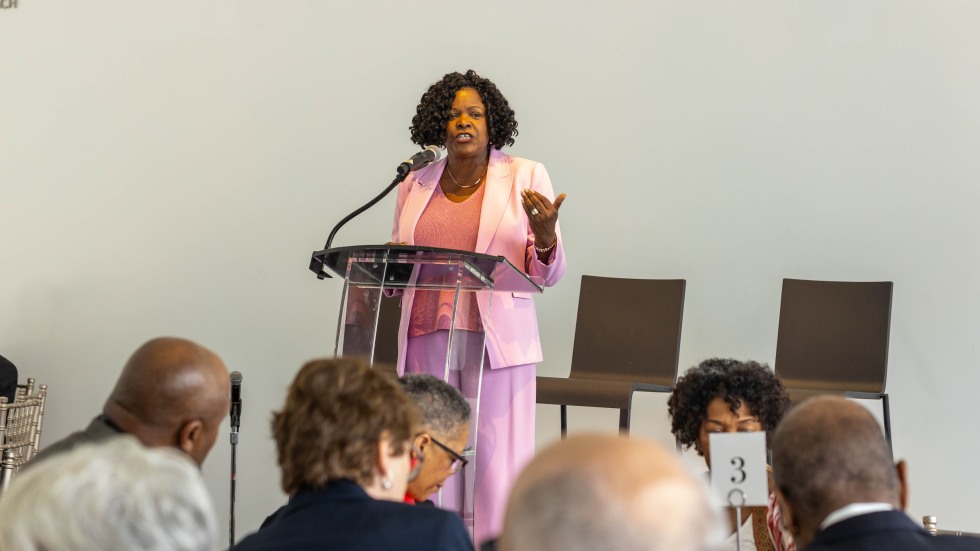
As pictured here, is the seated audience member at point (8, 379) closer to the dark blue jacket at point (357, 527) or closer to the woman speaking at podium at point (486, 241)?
Result: the woman speaking at podium at point (486, 241)

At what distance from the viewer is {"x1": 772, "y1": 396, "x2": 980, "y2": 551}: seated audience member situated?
4.68 feet

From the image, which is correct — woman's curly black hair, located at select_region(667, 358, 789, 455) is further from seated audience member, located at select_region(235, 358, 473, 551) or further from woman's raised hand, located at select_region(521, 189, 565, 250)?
seated audience member, located at select_region(235, 358, 473, 551)

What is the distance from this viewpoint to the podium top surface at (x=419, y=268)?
2832mm

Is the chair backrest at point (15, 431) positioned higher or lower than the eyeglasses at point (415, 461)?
lower

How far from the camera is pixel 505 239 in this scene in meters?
3.29

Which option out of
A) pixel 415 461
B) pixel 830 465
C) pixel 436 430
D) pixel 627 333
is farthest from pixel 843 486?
pixel 627 333

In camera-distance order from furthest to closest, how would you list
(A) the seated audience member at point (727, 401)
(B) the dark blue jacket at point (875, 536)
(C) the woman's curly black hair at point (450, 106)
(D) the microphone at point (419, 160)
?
(C) the woman's curly black hair at point (450, 106), (D) the microphone at point (419, 160), (A) the seated audience member at point (727, 401), (B) the dark blue jacket at point (875, 536)

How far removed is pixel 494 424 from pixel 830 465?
1.75 m

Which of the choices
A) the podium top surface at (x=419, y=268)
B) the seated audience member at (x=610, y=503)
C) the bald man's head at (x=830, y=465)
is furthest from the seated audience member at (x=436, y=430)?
the seated audience member at (x=610, y=503)

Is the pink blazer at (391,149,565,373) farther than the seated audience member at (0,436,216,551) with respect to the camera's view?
Yes

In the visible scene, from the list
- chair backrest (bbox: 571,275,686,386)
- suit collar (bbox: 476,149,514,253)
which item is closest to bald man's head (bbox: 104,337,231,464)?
suit collar (bbox: 476,149,514,253)

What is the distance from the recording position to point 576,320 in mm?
5293

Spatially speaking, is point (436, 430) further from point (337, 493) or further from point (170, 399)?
point (337, 493)

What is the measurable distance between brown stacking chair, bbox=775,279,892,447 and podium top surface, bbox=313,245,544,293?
2032 mm
